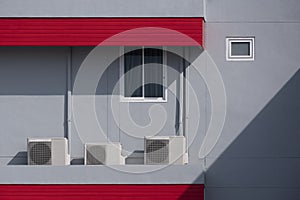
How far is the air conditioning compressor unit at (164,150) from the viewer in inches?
645

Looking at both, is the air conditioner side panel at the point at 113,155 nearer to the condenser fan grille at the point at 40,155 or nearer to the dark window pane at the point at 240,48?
the condenser fan grille at the point at 40,155

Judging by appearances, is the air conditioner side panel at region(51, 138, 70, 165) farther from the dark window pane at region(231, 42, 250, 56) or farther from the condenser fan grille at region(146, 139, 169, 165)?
the dark window pane at region(231, 42, 250, 56)

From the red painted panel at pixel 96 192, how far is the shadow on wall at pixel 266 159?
1056 millimetres

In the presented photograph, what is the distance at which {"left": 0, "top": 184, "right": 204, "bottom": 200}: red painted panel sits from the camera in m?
16.1

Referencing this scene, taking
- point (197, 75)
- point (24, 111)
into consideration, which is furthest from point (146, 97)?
point (24, 111)

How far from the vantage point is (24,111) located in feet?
56.0

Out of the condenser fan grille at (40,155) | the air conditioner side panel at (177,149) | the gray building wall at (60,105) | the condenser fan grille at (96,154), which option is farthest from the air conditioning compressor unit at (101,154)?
the air conditioner side panel at (177,149)

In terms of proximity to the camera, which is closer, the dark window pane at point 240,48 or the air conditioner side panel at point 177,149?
the air conditioner side panel at point 177,149

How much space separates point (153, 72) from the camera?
17.0 m

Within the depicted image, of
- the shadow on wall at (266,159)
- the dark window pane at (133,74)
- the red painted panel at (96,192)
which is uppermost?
the dark window pane at (133,74)

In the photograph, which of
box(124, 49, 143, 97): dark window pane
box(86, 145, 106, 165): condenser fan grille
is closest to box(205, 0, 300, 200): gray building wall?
box(124, 49, 143, 97): dark window pane

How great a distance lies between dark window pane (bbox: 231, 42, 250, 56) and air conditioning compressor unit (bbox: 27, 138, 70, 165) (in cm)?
339

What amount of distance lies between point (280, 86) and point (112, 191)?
138 inches

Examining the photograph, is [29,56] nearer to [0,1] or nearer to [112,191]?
[0,1]
